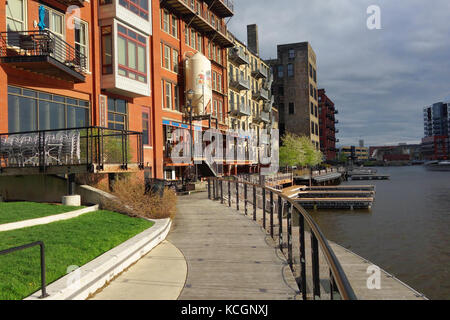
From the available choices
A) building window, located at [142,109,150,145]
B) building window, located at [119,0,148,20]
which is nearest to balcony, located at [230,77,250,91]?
building window, located at [142,109,150,145]

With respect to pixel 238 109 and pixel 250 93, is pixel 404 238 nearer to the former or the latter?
pixel 238 109

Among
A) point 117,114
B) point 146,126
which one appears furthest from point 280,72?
point 117,114

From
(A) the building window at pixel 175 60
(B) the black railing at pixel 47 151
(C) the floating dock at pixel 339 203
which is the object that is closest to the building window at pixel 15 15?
(B) the black railing at pixel 47 151

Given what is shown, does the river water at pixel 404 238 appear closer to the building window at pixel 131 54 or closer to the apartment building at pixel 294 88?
the building window at pixel 131 54

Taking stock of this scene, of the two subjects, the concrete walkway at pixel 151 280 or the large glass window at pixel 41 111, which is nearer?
the concrete walkway at pixel 151 280

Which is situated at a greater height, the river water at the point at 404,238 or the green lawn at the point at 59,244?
the green lawn at the point at 59,244

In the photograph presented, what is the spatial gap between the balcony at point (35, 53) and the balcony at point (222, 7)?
23702 millimetres

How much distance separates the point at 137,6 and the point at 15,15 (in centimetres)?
840

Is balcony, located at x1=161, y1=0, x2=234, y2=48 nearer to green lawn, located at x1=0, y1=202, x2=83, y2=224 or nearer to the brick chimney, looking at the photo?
the brick chimney

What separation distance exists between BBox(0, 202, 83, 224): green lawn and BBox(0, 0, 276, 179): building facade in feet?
15.2

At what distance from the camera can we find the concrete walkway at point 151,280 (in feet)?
18.8

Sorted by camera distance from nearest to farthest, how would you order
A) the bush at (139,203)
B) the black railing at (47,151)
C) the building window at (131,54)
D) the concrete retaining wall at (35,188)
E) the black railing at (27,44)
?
1. the bush at (139,203)
2. the black railing at (47,151)
3. the concrete retaining wall at (35,188)
4. the black railing at (27,44)
5. the building window at (131,54)

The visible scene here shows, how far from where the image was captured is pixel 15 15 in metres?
15.3
